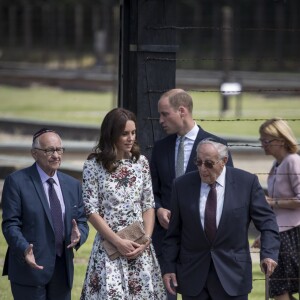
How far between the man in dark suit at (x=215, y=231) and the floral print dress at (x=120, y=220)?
0.26m

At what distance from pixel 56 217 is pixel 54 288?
0.49 meters

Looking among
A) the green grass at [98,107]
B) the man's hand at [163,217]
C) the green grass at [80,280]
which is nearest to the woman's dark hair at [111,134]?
the man's hand at [163,217]

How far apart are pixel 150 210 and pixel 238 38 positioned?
4974cm

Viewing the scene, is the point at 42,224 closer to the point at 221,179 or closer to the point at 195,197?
the point at 195,197

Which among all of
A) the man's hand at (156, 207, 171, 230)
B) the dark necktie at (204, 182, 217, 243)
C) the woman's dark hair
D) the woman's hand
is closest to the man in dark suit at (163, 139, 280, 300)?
the dark necktie at (204, 182, 217, 243)

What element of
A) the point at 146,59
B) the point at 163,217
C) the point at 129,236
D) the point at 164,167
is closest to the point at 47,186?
the point at 129,236

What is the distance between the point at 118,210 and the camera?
727 centimetres

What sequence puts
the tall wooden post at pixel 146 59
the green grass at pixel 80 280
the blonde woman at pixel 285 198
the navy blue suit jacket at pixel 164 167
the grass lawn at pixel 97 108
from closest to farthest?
1. the navy blue suit jacket at pixel 164 167
2. the tall wooden post at pixel 146 59
3. the blonde woman at pixel 285 198
4. the green grass at pixel 80 280
5. the grass lawn at pixel 97 108

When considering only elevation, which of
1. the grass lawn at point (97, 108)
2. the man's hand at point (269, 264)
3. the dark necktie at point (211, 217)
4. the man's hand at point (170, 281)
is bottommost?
the grass lawn at point (97, 108)

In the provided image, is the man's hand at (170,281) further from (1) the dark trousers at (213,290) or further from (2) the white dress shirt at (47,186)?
(2) the white dress shirt at (47,186)

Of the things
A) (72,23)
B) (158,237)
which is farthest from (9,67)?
(158,237)

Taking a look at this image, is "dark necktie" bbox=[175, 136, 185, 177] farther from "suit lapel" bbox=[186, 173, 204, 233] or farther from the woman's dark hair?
"suit lapel" bbox=[186, 173, 204, 233]

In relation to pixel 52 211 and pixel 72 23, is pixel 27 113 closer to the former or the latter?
pixel 52 211

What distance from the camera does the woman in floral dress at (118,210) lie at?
23.6 ft
